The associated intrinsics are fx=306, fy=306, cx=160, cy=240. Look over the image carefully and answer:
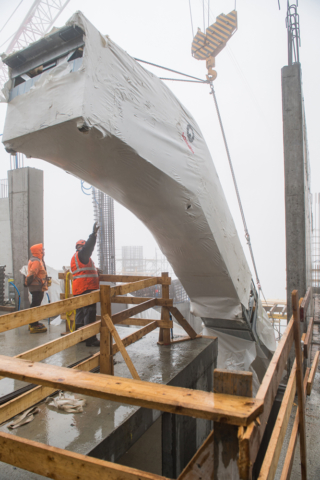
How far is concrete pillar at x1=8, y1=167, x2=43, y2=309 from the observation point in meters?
7.55

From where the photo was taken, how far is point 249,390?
1.23 metres

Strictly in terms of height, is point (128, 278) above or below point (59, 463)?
above

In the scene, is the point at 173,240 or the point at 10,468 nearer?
the point at 10,468

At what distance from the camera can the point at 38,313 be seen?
2648 mm

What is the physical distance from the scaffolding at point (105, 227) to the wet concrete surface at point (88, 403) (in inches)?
327

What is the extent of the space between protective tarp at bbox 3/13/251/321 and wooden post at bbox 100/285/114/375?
4.32ft

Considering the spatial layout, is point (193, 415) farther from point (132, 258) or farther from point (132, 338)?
point (132, 258)

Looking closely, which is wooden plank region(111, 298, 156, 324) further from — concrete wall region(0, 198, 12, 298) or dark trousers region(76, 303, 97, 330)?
concrete wall region(0, 198, 12, 298)

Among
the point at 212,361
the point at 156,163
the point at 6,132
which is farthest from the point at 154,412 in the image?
the point at 6,132

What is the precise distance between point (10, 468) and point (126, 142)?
9.69ft

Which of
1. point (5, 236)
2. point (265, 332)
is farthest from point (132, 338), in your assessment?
point (5, 236)

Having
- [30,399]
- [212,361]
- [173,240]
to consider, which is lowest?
[212,361]

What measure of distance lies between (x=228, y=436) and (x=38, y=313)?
1971 millimetres

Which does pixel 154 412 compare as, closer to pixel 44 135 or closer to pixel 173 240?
pixel 173 240
